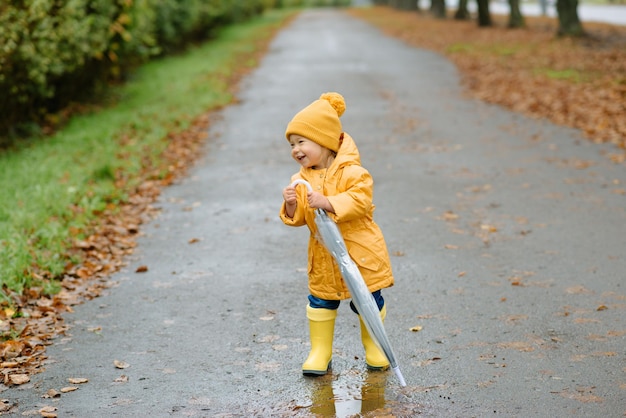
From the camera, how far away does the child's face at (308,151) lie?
4441 mm

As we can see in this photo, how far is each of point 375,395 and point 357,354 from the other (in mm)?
633

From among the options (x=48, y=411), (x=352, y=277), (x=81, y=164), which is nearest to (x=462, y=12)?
(x=81, y=164)

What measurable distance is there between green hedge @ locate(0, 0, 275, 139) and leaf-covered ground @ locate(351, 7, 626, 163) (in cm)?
711

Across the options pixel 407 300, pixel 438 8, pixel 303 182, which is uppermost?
pixel 303 182

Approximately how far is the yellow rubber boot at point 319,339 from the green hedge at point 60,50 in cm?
723

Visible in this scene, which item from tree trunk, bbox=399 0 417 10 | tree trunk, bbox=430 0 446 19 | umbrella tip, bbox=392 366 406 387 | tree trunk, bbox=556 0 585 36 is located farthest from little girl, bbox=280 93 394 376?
tree trunk, bbox=399 0 417 10

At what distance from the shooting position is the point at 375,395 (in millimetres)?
4367

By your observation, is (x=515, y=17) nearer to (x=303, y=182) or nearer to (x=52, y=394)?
(x=303, y=182)

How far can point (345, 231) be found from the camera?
14.7 feet

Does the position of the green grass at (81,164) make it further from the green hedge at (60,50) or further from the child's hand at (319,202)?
the child's hand at (319,202)

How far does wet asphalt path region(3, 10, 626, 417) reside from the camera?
Answer: 14.4 ft

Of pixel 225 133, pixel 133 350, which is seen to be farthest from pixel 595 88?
pixel 133 350

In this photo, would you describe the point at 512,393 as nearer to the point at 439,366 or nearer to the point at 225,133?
the point at 439,366

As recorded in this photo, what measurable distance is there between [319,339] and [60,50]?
9.83 metres
